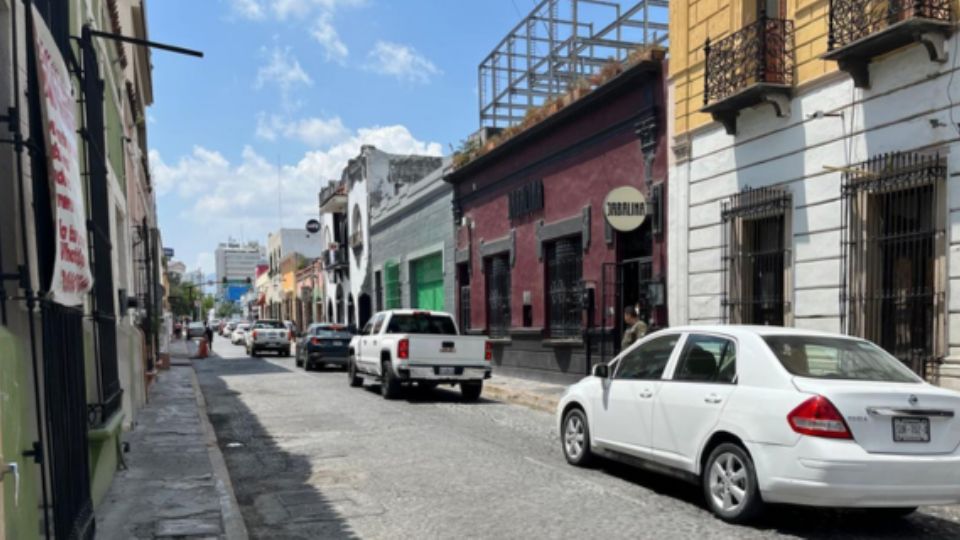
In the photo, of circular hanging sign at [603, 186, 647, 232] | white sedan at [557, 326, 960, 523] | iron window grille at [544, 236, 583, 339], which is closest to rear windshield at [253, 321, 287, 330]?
Answer: iron window grille at [544, 236, 583, 339]

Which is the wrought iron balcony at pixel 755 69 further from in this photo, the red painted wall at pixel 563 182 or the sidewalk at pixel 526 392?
the sidewalk at pixel 526 392

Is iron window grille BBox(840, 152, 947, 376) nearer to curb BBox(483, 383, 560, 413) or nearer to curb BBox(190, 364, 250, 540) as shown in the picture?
curb BBox(483, 383, 560, 413)

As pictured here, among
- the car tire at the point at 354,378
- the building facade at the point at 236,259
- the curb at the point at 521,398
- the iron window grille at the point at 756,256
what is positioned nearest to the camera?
the iron window grille at the point at 756,256

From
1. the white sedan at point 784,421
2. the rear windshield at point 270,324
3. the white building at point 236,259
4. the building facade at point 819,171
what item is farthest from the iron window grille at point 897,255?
the white building at point 236,259

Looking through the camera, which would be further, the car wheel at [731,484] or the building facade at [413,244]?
the building facade at [413,244]

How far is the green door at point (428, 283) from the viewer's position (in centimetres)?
2679

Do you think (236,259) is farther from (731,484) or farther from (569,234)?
(731,484)

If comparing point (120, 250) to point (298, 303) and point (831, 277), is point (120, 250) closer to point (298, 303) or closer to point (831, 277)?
point (831, 277)

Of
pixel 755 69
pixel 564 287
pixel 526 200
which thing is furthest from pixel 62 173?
pixel 526 200

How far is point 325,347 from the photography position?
23781mm

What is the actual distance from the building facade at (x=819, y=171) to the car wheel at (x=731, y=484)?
4337 mm

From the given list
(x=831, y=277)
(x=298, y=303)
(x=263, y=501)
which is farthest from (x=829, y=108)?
(x=298, y=303)

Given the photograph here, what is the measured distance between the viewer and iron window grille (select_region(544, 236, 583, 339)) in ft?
56.7

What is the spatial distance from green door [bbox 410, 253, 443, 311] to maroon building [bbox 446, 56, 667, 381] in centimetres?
330
